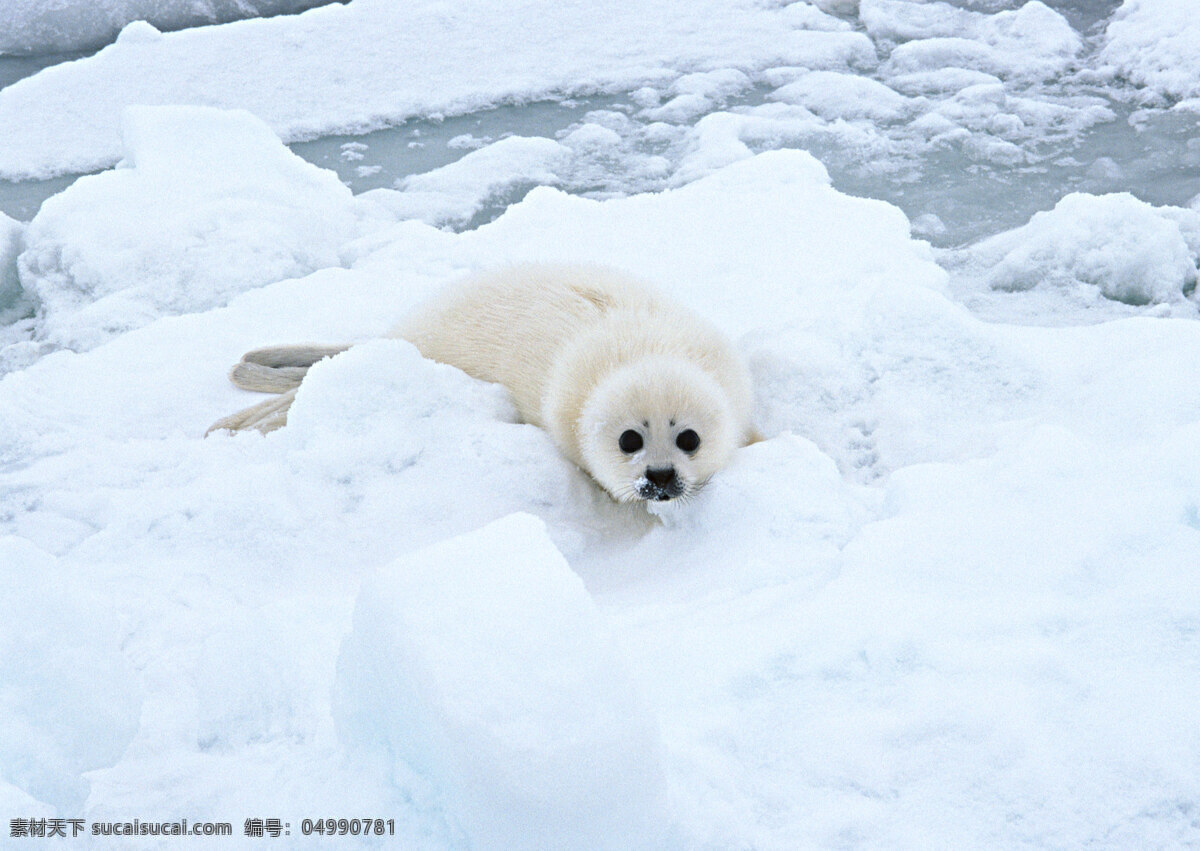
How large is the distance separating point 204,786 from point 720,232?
3535mm

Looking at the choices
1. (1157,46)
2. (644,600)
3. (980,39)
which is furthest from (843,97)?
(644,600)

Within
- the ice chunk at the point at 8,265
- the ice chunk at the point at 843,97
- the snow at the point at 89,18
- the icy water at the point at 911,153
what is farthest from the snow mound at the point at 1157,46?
the snow at the point at 89,18

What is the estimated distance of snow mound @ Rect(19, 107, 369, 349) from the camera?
4332 mm

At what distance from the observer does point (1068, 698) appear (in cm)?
129

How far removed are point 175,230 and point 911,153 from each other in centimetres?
399

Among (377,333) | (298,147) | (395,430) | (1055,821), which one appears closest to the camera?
(1055,821)

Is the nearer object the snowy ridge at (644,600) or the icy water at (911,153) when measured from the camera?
the snowy ridge at (644,600)

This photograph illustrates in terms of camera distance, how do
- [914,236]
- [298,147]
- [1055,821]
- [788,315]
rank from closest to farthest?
[1055,821] < [788,315] < [914,236] < [298,147]

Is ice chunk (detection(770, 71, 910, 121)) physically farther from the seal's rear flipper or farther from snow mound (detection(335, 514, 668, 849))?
snow mound (detection(335, 514, 668, 849))

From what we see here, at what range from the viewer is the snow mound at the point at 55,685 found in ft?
3.79

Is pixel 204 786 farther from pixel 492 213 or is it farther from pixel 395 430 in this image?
pixel 492 213

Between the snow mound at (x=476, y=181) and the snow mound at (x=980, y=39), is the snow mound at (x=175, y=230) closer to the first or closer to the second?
the snow mound at (x=476, y=181)

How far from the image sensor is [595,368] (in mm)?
2816

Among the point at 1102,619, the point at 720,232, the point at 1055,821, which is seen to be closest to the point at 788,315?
the point at 720,232
